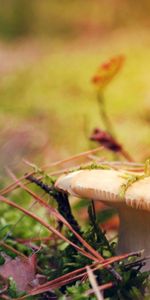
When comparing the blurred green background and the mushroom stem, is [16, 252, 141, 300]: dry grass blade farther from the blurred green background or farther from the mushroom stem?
the blurred green background

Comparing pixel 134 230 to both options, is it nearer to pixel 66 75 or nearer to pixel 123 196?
pixel 123 196

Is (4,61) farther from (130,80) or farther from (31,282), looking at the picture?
(31,282)

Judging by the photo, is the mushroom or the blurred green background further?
the blurred green background

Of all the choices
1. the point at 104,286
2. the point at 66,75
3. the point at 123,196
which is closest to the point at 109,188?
the point at 123,196

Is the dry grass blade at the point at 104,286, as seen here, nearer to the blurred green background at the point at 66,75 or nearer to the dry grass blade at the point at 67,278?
the dry grass blade at the point at 67,278

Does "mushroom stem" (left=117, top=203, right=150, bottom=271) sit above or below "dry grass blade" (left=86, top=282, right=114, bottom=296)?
above

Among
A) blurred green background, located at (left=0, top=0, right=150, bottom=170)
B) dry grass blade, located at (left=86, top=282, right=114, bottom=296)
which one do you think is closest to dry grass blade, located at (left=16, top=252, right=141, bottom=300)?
dry grass blade, located at (left=86, top=282, right=114, bottom=296)
